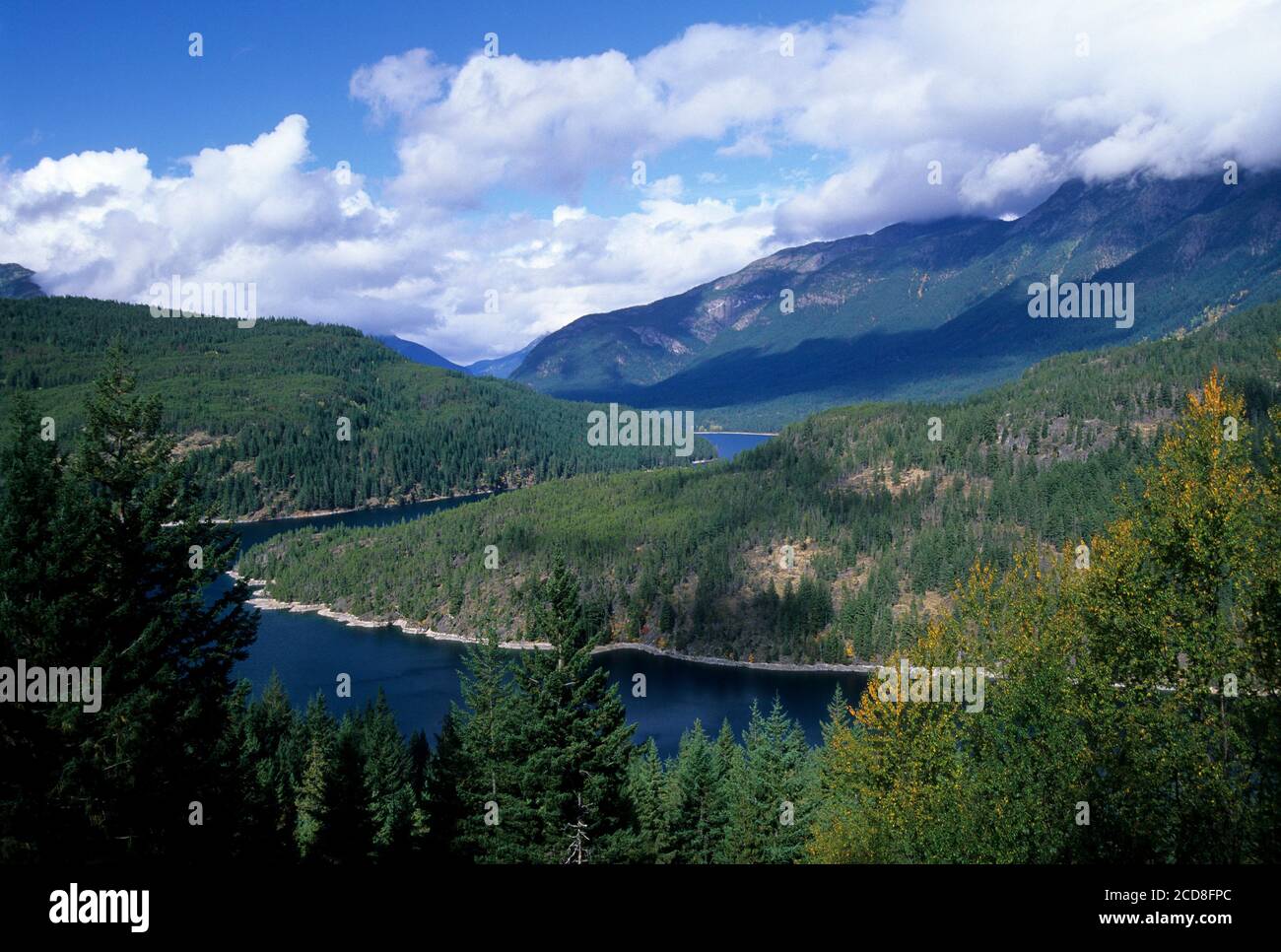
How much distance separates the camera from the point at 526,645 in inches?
4764

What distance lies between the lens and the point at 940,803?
18766mm

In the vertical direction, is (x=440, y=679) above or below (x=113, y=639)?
below

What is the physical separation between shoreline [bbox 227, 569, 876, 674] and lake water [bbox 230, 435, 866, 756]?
1423 millimetres

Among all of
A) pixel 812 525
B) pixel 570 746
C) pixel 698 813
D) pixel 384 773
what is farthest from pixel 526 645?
pixel 570 746

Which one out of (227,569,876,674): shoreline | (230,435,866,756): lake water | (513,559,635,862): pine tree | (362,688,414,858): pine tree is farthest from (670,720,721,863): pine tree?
(227,569,876,674): shoreline

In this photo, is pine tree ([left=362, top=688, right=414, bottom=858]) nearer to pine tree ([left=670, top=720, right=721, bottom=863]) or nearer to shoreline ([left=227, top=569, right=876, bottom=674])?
pine tree ([left=670, top=720, right=721, bottom=863])

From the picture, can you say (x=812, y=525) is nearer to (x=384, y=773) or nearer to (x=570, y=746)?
(x=384, y=773)

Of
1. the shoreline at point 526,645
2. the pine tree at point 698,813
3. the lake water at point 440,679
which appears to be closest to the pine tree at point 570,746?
the pine tree at point 698,813

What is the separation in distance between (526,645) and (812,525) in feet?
180

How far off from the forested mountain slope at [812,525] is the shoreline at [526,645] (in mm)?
1898

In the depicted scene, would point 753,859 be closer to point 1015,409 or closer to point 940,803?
point 940,803

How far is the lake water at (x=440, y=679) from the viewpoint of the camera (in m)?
93.1

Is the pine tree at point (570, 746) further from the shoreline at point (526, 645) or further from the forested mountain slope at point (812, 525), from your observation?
→ the forested mountain slope at point (812, 525)
